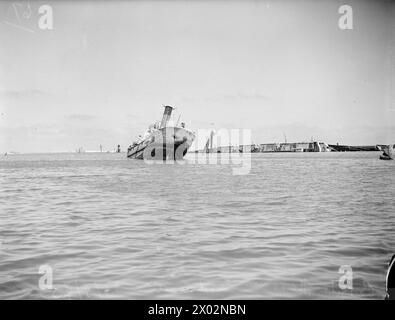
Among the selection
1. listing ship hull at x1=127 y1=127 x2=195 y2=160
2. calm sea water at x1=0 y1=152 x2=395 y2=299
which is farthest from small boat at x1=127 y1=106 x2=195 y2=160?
calm sea water at x1=0 y1=152 x2=395 y2=299

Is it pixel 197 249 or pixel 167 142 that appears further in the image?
pixel 167 142

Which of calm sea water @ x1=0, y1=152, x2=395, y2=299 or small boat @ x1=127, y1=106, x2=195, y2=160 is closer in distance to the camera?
calm sea water @ x1=0, y1=152, x2=395, y2=299

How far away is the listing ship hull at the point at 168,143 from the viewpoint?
55.2m

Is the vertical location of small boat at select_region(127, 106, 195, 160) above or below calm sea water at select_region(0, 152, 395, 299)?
above

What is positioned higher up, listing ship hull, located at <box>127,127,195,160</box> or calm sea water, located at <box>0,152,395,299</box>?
listing ship hull, located at <box>127,127,195,160</box>

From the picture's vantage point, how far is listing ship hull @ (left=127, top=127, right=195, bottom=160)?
55.2 metres

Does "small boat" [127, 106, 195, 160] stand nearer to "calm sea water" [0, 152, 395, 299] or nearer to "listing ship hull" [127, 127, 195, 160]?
"listing ship hull" [127, 127, 195, 160]

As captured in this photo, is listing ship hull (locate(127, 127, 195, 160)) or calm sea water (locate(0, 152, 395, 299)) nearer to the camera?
calm sea water (locate(0, 152, 395, 299))

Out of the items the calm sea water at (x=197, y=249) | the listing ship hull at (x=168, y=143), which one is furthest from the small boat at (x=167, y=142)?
the calm sea water at (x=197, y=249)

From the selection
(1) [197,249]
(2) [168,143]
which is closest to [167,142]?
(2) [168,143]

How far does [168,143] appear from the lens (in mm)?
56406

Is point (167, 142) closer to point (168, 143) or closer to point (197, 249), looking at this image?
point (168, 143)
